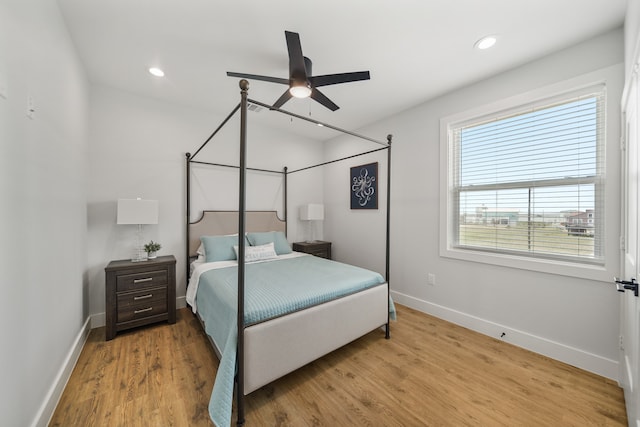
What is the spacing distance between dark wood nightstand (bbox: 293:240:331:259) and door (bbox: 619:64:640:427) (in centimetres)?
325

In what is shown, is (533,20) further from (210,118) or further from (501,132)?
(210,118)

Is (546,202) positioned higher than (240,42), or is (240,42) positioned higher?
(240,42)

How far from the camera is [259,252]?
319cm

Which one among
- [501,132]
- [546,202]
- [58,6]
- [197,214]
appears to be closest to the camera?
[58,6]

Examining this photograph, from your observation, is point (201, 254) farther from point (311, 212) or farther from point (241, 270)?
point (241, 270)

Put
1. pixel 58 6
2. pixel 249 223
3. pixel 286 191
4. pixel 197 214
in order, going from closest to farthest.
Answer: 1. pixel 58 6
2. pixel 197 214
3. pixel 249 223
4. pixel 286 191

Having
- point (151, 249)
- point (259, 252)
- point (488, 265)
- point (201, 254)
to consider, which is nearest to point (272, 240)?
point (259, 252)

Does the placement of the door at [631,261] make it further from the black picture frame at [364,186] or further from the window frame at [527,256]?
the black picture frame at [364,186]

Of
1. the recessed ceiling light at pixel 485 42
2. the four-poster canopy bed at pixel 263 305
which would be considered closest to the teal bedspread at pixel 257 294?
the four-poster canopy bed at pixel 263 305

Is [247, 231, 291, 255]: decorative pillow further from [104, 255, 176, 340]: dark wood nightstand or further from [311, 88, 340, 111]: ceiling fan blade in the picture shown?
[311, 88, 340, 111]: ceiling fan blade

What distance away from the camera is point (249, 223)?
12.2ft

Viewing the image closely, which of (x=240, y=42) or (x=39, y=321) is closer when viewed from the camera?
(x=39, y=321)

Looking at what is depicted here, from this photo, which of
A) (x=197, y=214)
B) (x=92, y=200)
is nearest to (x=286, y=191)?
(x=197, y=214)

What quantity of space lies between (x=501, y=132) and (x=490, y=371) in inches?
89.2
